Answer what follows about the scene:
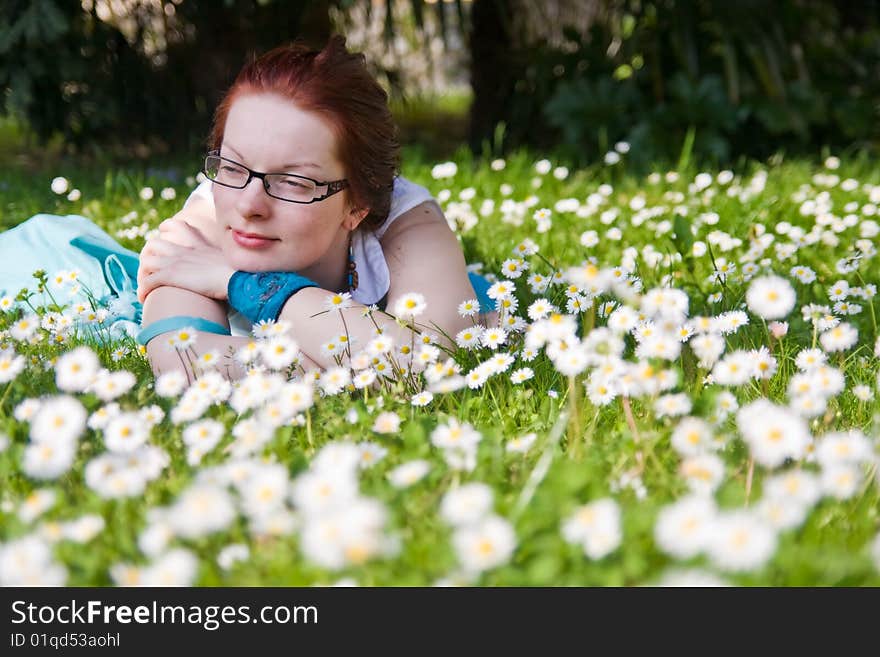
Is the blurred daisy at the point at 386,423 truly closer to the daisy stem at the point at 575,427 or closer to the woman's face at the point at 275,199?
the daisy stem at the point at 575,427

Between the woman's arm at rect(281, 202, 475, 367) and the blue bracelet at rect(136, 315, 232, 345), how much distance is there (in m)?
0.19

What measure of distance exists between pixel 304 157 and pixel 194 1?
143 inches

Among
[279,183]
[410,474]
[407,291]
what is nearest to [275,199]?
[279,183]

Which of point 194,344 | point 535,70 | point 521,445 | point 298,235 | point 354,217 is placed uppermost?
point 535,70

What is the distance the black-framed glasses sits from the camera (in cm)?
221

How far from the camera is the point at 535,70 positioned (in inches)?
217

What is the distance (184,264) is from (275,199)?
1.27ft

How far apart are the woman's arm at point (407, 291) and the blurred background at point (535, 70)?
2.39m

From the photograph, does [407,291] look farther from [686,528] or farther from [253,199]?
[686,528]

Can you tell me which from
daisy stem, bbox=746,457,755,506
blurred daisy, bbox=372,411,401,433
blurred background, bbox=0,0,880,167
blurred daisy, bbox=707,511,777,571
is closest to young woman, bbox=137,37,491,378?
blurred daisy, bbox=372,411,401,433

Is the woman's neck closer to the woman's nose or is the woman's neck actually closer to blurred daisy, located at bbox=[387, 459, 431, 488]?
the woman's nose
